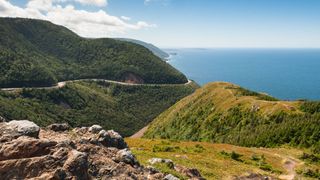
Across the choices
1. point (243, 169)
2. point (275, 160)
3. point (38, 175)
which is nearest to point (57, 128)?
point (38, 175)

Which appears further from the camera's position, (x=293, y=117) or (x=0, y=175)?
(x=293, y=117)

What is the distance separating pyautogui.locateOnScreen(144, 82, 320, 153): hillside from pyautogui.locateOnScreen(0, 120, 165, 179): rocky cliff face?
58682mm

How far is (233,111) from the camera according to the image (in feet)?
381

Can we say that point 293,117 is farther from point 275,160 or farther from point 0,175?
point 0,175

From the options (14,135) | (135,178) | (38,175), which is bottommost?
(135,178)

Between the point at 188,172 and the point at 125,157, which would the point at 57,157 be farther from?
the point at 188,172

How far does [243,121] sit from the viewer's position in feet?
350

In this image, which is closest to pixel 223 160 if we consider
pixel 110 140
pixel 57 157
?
pixel 110 140

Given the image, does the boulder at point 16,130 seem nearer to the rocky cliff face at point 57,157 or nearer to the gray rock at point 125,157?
the rocky cliff face at point 57,157

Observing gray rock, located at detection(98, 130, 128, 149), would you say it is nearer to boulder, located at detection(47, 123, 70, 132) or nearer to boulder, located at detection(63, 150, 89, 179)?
boulder, located at detection(47, 123, 70, 132)

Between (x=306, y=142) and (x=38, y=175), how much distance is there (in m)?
68.9

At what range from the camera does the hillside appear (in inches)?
3265

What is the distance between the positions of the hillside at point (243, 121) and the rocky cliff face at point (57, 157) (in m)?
58.7

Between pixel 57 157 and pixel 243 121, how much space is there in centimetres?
9077
